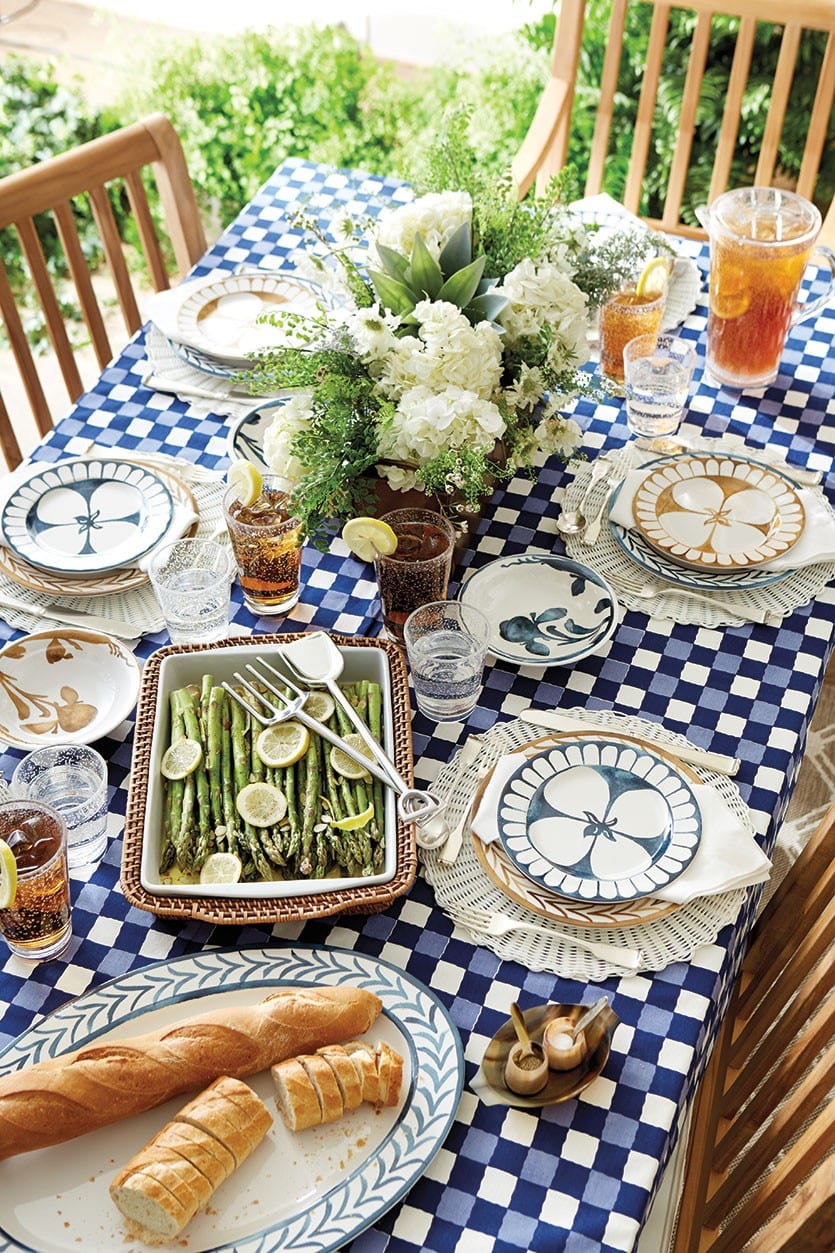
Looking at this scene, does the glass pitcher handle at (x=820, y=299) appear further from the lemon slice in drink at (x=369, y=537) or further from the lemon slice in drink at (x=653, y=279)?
the lemon slice in drink at (x=369, y=537)

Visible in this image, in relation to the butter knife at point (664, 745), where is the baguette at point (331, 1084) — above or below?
above

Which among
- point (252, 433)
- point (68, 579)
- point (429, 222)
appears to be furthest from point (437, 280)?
point (68, 579)

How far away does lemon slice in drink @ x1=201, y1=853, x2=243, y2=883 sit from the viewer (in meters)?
1.28

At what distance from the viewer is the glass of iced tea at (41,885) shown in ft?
3.97

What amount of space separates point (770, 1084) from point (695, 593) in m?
0.60

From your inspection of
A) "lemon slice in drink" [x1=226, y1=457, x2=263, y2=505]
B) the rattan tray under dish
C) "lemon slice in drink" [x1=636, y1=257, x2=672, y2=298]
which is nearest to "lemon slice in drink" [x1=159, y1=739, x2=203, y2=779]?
the rattan tray under dish

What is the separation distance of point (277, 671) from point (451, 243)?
58cm

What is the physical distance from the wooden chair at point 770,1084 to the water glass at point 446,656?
18.6 inches

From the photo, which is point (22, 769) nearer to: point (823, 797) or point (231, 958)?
point (231, 958)

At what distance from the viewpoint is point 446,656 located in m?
1.50

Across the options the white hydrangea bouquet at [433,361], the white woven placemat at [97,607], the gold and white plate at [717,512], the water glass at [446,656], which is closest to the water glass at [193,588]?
the white woven placemat at [97,607]

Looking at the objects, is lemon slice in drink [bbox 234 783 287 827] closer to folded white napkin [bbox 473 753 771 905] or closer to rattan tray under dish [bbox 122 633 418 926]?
rattan tray under dish [bbox 122 633 418 926]

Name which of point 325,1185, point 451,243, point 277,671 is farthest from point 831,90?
point 325,1185

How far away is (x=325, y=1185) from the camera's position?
3.54 feet
